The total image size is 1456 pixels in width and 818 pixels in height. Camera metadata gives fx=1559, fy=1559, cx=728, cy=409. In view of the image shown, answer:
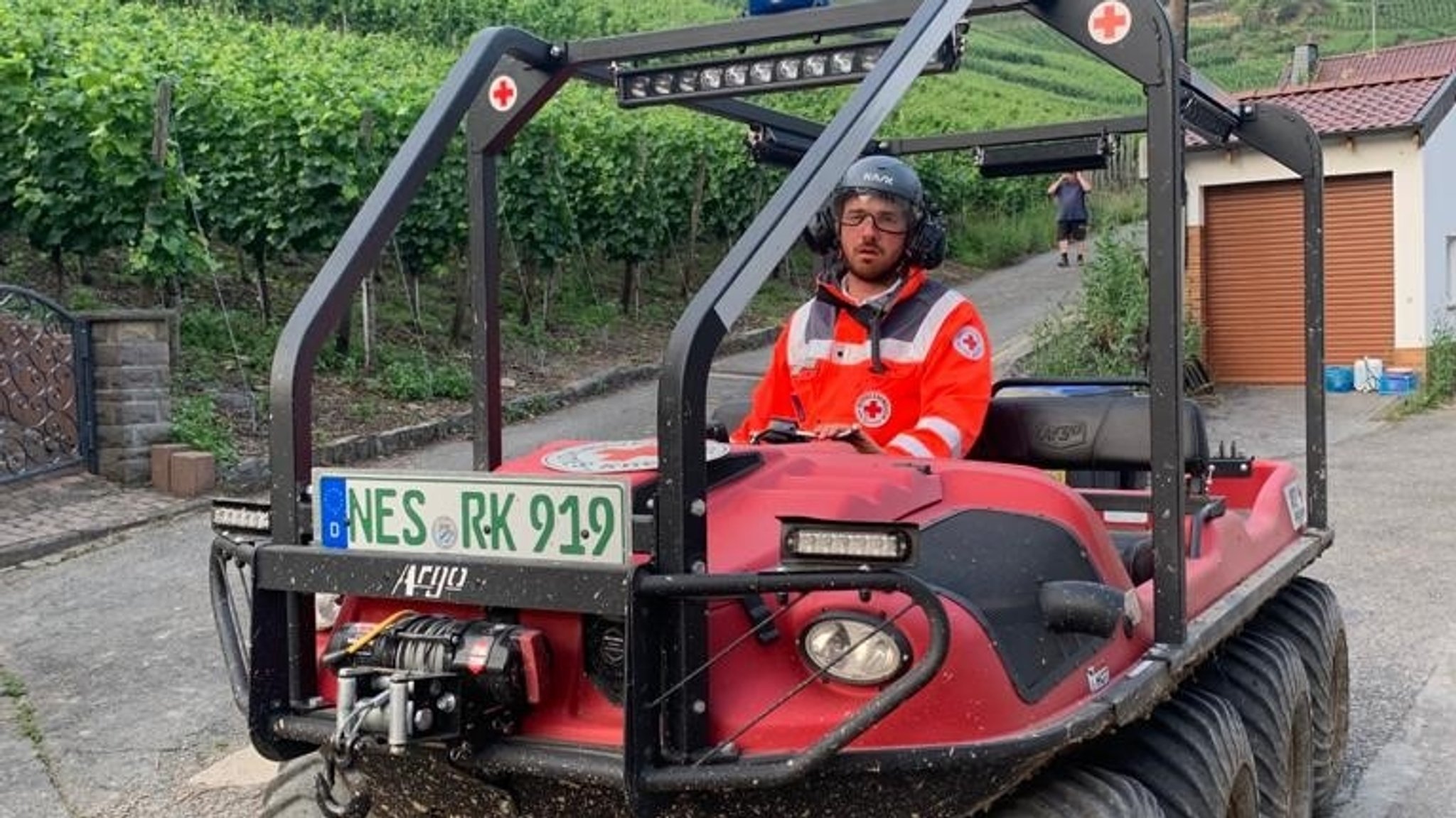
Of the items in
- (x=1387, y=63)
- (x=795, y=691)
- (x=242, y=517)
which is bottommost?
(x=795, y=691)

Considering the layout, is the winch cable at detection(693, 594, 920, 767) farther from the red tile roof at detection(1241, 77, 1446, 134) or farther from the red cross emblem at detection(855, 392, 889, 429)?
the red tile roof at detection(1241, 77, 1446, 134)

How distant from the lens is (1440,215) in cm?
1809

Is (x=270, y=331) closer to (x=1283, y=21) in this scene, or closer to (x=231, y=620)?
(x=231, y=620)

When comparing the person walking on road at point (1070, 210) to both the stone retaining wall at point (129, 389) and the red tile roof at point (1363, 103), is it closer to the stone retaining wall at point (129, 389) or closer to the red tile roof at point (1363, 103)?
the red tile roof at point (1363, 103)

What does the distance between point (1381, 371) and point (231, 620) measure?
54.9ft

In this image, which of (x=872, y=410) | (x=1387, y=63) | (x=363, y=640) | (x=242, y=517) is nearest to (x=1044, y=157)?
(x=872, y=410)

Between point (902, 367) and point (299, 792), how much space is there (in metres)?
1.89

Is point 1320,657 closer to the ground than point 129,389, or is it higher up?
closer to the ground

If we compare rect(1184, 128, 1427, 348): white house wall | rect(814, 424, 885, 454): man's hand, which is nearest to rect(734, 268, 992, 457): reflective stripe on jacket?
rect(814, 424, 885, 454): man's hand

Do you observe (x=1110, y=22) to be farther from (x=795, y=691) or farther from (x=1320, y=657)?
(x=1320, y=657)

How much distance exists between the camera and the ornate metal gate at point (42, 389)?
31.9 ft

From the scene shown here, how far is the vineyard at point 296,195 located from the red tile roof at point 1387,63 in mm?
8249

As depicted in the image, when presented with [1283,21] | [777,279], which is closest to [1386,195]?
[777,279]

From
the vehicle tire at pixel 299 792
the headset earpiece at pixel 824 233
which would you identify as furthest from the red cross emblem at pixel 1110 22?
the vehicle tire at pixel 299 792
